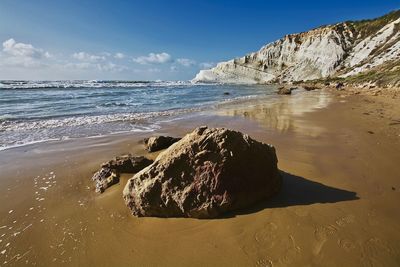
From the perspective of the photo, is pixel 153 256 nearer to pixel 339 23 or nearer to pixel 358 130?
pixel 358 130

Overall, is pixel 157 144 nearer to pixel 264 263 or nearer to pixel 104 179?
pixel 104 179

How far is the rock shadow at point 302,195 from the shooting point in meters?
3.98

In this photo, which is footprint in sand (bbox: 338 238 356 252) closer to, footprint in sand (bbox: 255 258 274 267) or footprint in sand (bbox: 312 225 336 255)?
footprint in sand (bbox: 312 225 336 255)

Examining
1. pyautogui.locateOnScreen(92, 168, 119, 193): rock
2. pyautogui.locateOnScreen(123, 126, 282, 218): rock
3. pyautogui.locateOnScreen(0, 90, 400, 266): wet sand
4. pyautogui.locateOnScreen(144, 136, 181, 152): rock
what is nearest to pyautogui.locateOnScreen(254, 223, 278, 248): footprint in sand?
pyautogui.locateOnScreen(0, 90, 400, 266): wet sand

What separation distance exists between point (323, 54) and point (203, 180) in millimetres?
67353

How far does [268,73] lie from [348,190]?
78063 mm

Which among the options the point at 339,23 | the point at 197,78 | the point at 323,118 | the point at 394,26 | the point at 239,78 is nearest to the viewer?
the point at 323,118

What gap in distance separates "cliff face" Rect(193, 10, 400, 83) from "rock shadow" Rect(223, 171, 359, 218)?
129 feet

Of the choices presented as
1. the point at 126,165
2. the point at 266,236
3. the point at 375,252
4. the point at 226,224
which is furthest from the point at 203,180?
the point at 126,165

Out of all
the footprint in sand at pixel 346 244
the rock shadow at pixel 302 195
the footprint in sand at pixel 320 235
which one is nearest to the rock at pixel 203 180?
the rock shadow at pixel 302 195

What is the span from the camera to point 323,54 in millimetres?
61906

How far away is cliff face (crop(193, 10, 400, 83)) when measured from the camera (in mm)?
45631

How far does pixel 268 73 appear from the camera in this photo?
257 feet

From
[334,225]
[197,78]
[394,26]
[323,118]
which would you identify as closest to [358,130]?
[323,118]
